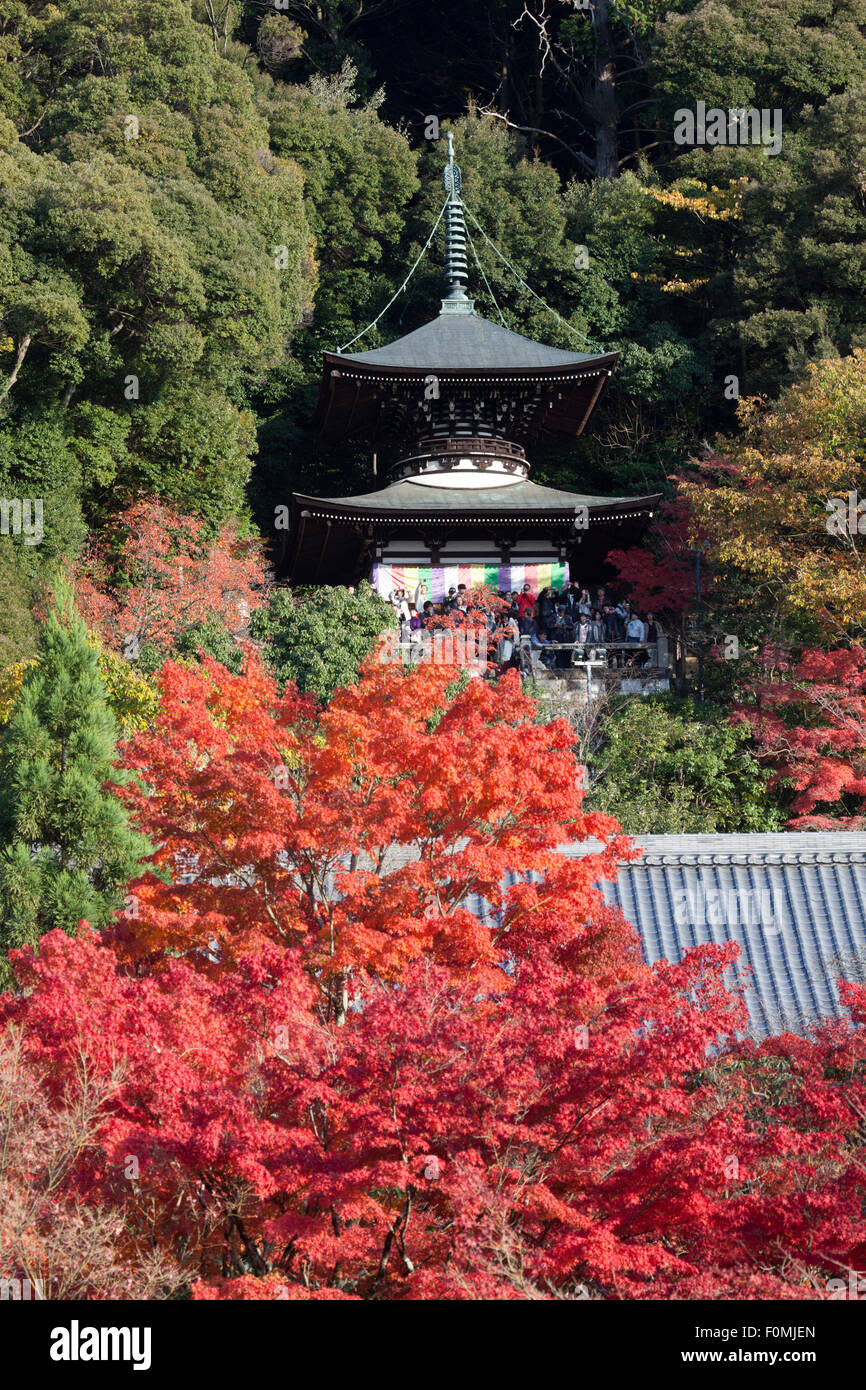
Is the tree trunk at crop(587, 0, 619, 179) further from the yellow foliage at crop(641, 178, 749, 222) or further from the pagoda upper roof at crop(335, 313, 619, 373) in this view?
the pagoda upper roof at crop(335, 313, 619, 373)

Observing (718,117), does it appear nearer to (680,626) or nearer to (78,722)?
(680,626)

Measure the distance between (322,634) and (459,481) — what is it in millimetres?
7708

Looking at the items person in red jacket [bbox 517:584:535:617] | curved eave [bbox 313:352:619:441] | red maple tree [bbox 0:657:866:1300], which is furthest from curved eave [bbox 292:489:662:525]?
red maple tree [bbox 0:657:866:1300]

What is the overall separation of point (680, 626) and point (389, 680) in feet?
42.0

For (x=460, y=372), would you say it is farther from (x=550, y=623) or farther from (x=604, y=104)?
(x=604, y=104)

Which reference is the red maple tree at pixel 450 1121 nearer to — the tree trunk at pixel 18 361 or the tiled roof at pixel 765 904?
the tiled roof at pixel 765 904

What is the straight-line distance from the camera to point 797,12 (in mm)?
35500

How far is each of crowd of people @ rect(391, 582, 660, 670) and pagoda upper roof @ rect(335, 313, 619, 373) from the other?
14.9 ft

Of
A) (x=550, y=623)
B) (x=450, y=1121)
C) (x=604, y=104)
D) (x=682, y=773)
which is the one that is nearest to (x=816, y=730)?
(x=682, y=773)

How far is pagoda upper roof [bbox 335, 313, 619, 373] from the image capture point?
90.7 ft

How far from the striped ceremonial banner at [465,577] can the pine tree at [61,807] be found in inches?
507

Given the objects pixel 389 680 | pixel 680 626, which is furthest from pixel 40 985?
pixel 680 626

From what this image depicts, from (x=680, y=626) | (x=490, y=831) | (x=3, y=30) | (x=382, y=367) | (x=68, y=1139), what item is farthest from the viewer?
(x=3, y=30)

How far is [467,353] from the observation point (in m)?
28.8
